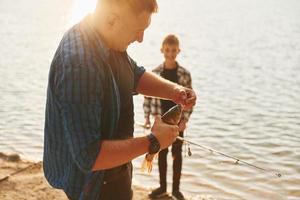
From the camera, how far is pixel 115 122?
8.26 feet

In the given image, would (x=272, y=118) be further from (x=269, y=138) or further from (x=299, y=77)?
(x=299, y=77)

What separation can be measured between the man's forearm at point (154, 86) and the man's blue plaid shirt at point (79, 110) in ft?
2.34

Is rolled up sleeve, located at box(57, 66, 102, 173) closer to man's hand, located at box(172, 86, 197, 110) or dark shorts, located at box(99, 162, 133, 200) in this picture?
dark shorts, located at box(99, 162, 133, 200)

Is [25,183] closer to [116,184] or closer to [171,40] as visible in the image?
[171,40]

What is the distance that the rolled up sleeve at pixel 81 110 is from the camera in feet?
7.16

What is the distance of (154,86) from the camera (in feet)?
10.5

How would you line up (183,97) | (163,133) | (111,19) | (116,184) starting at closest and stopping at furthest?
(111,19) → (163,133) → (116,184) → (183,97)

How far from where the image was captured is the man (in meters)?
2.20

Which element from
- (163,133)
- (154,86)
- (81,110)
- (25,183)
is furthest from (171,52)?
(81,110)

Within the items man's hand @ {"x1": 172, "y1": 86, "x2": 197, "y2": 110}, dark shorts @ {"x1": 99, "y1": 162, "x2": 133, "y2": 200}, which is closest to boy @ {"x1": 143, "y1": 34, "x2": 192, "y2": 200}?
man's hand @ {"x1": 172, "y1": 86, "x2": 197, "y2": 110}

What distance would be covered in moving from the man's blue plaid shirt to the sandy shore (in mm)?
3910

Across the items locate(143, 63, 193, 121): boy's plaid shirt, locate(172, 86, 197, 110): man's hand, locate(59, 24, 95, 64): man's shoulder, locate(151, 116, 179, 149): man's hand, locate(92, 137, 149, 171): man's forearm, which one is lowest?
locate(143, 63, 193, 121): boy's plaid shirt

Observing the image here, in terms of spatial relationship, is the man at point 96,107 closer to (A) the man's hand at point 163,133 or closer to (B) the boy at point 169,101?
(A) the man's hand at point 163,133

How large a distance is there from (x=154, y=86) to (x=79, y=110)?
1.09 m
